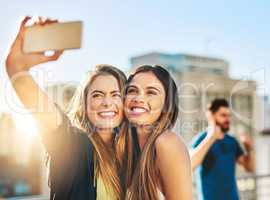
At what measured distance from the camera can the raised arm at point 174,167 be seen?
1096mm

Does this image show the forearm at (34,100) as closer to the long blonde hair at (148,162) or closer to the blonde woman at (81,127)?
the blonde woman at (81,127)

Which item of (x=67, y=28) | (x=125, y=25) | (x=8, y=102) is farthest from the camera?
(x=125, y=25)

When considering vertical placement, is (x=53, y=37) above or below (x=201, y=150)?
above

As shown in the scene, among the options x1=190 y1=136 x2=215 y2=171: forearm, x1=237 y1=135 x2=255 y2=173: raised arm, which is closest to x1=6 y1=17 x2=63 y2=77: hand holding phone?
x1=190 y1=136 x2=215 y2=171: forearm

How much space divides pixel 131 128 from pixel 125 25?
67 centimetres

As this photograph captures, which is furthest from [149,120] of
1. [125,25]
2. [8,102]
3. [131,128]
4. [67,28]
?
[125,25]

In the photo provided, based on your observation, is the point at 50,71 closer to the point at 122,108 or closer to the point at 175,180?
the point at 122,108

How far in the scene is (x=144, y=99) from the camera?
1135 millimetres

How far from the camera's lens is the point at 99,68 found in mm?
1133

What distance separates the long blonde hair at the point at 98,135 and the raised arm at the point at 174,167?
0.10 meters

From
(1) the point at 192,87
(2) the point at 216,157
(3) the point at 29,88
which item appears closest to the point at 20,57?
(3) the point at 29,88

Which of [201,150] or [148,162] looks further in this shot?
[201,150]

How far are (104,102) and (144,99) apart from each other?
9cm

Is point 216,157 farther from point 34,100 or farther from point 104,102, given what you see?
point 34,100
